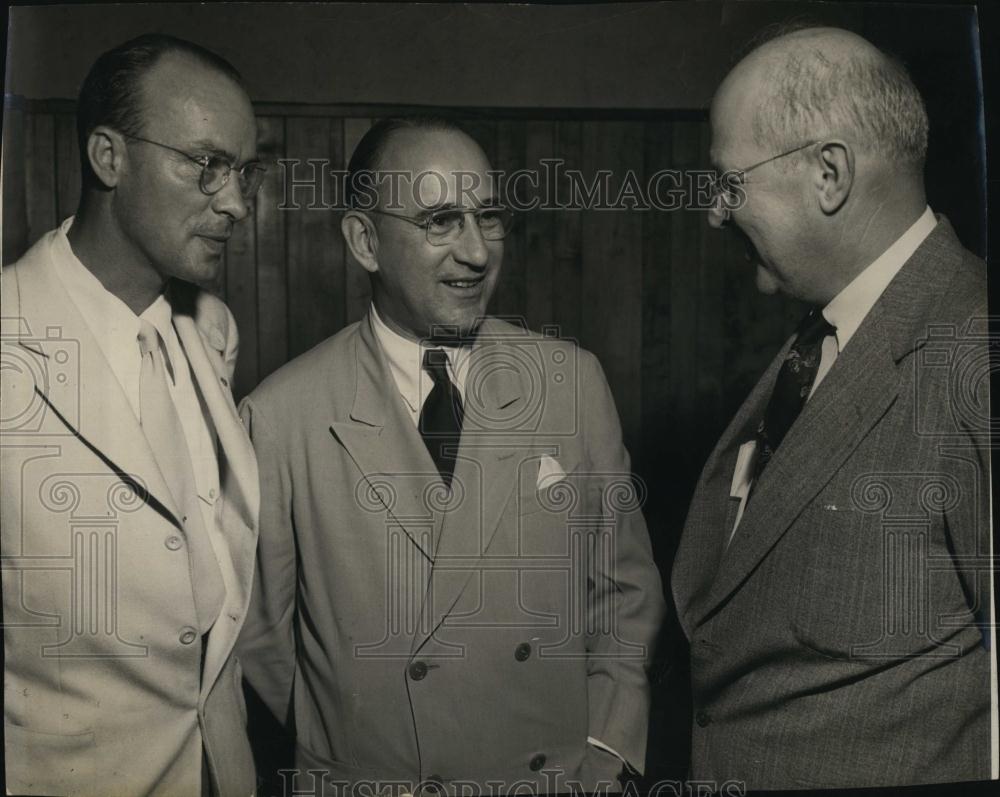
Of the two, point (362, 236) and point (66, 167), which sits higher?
point (66, 167)

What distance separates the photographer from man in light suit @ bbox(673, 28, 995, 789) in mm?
1775

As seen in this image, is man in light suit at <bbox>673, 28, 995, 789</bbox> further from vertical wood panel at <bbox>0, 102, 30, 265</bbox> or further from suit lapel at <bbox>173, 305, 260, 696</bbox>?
vertical wood panel at <bbox>0, 102, 30, 265</bbox>

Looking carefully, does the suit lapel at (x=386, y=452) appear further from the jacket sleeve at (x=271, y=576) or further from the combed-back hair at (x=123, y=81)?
the combed-back hair at (x=123, y=81)

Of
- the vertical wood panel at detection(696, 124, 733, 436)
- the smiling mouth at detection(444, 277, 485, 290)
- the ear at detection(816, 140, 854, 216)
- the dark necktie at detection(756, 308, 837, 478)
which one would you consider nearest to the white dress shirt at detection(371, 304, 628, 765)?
the smiling mouth at detection(444, 277, 485, 290)

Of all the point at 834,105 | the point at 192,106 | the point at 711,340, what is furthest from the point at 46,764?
the point at 834,105

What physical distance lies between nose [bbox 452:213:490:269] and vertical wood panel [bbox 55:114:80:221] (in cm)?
61

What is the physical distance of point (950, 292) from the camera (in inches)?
71.3

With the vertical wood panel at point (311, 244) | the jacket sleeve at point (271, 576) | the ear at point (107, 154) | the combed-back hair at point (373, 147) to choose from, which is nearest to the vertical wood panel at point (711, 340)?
the combed-back hair at point (373, 147)

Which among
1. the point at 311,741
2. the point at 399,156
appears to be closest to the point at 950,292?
the point at 399,156

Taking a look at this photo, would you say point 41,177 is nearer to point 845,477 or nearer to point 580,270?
point 580,270

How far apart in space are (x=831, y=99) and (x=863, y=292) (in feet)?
1.01

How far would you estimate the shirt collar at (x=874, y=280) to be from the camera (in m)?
1.78

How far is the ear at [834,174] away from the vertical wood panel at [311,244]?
78 cm

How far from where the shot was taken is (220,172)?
5.92 ft
